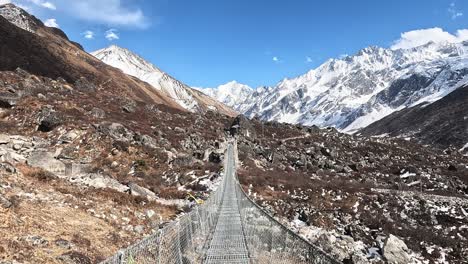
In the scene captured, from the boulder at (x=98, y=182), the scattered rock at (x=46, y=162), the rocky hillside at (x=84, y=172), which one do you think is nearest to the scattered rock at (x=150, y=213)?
the rocky hillside at (x=84, y=172)

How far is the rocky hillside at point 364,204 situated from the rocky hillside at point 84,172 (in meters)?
7.06

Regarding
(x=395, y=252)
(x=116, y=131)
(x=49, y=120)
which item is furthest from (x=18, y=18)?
(x=395, y=252)

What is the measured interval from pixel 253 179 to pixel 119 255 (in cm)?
3936

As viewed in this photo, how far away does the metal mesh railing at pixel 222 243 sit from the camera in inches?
412

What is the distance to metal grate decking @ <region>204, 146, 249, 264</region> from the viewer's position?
16809 mm

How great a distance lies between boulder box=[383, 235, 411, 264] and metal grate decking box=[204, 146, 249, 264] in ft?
29.4

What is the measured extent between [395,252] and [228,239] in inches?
444

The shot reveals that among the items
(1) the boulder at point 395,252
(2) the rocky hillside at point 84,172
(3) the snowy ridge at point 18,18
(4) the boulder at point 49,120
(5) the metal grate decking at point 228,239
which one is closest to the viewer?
(2) the rocky hillside at point 84,172

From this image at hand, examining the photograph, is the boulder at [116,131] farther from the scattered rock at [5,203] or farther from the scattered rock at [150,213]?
the scattered rock at [5,203]

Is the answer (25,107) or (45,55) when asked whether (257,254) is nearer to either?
(25,107)

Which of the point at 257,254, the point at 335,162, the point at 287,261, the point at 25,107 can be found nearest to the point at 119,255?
the point at 287,261

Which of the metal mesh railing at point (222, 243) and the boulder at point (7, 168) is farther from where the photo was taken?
the boulder at point (7, 168)

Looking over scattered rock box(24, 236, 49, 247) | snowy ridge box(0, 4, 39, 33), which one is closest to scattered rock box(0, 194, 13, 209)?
scattered rock box(24, 236, 49, 247)

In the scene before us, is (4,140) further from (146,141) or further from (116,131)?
(146,141)
